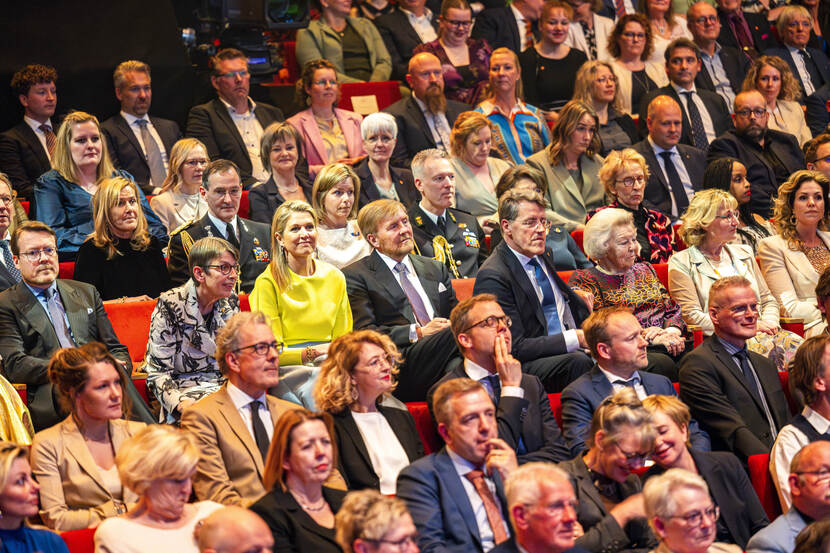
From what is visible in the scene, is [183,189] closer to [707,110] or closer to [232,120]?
[232,120]

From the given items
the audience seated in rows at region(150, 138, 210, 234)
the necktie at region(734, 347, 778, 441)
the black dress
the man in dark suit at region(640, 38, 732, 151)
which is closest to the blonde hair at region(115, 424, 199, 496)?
the black dress

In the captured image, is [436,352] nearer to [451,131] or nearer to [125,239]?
[125,239]

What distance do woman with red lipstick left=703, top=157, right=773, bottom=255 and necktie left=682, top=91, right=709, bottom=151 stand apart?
3.16ft

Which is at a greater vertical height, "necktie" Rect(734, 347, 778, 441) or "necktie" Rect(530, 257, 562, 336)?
"necktie" Rect(530, 257, 562, 336)

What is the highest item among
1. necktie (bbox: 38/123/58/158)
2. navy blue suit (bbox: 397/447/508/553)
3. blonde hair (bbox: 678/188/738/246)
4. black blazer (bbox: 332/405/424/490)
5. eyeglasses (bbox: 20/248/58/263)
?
necktie (bbox: 38/123/58/158)

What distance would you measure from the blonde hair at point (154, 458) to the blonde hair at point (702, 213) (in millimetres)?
2648

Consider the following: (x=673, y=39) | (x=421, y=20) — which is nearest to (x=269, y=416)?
(x=421, y=20)

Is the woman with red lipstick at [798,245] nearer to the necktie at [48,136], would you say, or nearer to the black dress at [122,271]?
the black dress at [122,271]

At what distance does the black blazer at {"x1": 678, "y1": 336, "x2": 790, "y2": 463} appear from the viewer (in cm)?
367

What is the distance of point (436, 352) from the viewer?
3.87m

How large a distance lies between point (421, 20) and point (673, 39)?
1689mm

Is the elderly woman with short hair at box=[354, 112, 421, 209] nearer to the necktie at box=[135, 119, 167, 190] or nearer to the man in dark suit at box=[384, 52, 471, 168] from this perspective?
the man in dark suit at box=[384, 52, 471, 168]

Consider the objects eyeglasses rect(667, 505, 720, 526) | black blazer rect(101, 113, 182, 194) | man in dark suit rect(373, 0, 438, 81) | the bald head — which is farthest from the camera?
man in dark suit rect(373, 0, 438, 81)

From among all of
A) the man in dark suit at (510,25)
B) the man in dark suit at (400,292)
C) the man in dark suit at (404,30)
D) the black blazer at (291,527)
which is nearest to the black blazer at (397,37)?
the man in dark suit at (404,30)
